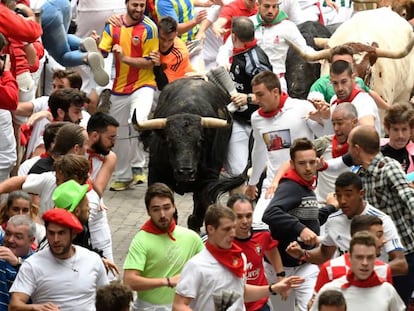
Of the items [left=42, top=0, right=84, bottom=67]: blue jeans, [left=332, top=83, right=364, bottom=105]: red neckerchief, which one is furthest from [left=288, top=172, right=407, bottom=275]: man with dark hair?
[left=42, top=0, right=84, bottom=67]: blue jeans

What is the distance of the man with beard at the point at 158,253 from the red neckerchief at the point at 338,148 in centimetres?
212

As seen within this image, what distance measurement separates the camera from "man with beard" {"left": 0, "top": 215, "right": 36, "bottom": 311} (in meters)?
13.1

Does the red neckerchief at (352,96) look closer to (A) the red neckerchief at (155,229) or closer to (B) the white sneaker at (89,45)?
(A) the red neckerchief at (155,229)

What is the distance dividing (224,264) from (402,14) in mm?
10196

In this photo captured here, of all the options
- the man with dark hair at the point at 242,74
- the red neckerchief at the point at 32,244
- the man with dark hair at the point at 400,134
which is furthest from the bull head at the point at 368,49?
the red neckerchief at the point at 32,244

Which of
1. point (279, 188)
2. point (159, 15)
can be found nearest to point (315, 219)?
point (279, 188)

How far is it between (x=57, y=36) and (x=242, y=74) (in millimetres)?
2390

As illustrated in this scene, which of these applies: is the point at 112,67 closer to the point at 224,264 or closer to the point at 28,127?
the point at 28,127

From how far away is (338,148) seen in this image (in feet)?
51.3

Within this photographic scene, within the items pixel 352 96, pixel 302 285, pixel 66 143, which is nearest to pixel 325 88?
pixel 352 96

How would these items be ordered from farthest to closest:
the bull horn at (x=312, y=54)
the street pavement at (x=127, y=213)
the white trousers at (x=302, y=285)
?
the bull horn at (x=312, y=54) → the street pavement at (x=127, y=213) → the white trousers at (x=302, y=285)

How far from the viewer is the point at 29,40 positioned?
1723 cm

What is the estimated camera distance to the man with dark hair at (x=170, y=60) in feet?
65.3

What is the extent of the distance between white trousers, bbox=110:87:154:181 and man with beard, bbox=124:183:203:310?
20.4ft
